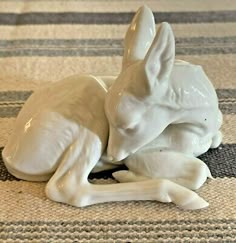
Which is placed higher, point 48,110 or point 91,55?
point 48,110

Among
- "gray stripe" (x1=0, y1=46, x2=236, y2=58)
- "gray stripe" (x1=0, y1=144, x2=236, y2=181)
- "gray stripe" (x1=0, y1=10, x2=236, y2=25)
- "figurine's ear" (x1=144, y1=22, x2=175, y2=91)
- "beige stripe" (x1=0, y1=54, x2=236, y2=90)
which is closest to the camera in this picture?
"figurine's ear" (x1=144, y1=22, x2=175, y2=91)

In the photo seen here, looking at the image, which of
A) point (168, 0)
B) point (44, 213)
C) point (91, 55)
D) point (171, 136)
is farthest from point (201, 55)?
point (44, 213)

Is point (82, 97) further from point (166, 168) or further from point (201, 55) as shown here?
point (201, 55)

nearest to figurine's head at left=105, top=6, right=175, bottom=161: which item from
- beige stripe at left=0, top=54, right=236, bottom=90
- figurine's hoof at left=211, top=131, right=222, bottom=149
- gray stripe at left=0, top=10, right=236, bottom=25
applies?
figurine's hoof at left=211, top=131, right=222, bottom=149

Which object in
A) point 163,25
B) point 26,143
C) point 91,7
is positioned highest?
point 163,25

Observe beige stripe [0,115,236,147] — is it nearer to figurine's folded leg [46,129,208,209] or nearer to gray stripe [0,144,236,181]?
gray stripe [0,144,236,181]

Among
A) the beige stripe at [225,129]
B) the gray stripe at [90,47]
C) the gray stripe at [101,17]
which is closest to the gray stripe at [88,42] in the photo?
the gray stripe at [90,47]
